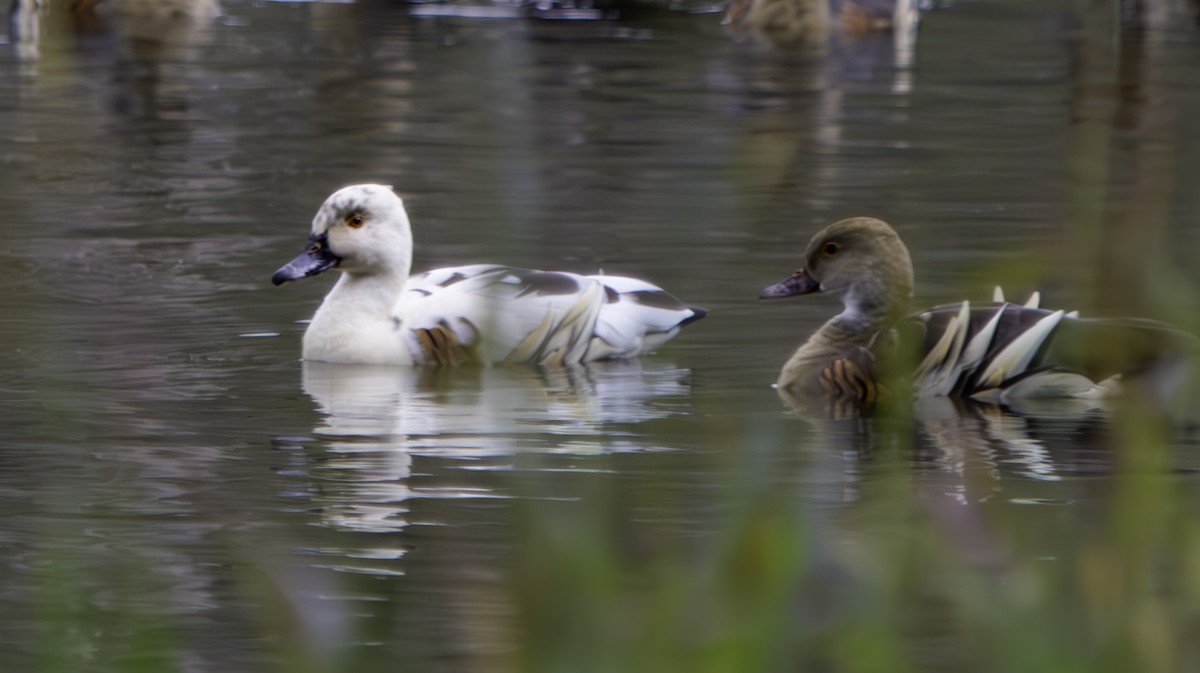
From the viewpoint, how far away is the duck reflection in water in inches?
271

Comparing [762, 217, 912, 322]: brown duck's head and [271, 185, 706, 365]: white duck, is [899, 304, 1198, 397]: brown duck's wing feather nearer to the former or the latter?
[762, 217, 912, 322]: brown duck's head

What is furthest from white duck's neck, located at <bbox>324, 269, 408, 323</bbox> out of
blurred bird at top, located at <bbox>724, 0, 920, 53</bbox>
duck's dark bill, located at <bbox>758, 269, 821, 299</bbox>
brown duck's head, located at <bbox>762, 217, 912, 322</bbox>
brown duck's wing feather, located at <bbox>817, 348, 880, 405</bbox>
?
blurred bird at top, located at <bbox>724, 0, 920, 53</bbox>

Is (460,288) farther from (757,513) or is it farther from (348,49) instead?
(348,49)

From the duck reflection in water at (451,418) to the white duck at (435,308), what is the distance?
7cm

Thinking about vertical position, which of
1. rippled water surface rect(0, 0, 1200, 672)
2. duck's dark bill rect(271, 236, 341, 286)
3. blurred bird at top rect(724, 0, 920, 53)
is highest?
blurred bird at top rect(724, 0, 920, 53)

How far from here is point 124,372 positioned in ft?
28.9

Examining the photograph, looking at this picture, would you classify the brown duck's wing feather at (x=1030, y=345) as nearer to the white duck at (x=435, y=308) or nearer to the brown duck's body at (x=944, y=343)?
the brown duck's body at (x=944, y=343)

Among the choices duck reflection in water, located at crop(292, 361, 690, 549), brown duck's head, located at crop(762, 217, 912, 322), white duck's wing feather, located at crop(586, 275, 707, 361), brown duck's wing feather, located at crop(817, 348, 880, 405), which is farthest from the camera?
white duck's wing feather, located at crop(586, 275, 707, 361)

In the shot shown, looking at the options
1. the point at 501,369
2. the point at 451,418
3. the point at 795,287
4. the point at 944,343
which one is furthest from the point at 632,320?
the point at 944,343

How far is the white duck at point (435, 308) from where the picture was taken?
29.3 ft

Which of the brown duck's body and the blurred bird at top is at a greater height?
the blurred bird at top

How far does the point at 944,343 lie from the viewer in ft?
26.5

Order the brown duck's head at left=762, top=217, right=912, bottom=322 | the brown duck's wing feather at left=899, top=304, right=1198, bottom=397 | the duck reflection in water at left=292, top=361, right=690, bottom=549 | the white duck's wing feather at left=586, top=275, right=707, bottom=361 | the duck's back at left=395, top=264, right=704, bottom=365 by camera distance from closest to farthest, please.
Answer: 1. the duck reflection in water at left=292, top=361, right=690, bottom=549
2. the brown duck's wing feather at left=899, top=304, right=1198, bottom=397
3. the brown duck's head at left=762, top=217, right=912, bottom=322
4. the duck's back at left=395, top=264, right=704, bottom=365
5. the white duck's wing feather at left=586, top=275, right=707, bottom=361

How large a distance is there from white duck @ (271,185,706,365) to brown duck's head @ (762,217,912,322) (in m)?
0.66
